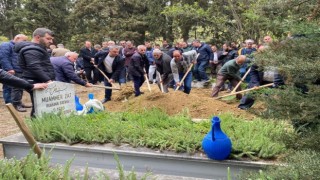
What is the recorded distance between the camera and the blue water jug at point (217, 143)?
3.83 meters

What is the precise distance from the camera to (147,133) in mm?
4719

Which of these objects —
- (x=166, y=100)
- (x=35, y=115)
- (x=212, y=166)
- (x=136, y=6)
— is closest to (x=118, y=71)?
(x=166, y=100)

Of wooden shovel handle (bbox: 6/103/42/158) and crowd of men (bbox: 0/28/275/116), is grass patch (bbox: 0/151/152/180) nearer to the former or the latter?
wooden shovel handle (bbox: 6/103/42/158)

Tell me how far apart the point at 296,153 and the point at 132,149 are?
2.55 m

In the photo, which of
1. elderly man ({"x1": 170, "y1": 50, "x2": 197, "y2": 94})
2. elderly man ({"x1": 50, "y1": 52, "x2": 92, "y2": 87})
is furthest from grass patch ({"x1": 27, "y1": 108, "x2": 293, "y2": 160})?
elderly man ({"x1": 170, "y1": 50, "x2": 197, "y2": 94})

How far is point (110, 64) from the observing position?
9602mm

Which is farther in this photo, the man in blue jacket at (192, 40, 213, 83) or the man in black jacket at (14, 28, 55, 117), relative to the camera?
the man in blue jacket at (192, 40, 213, 83)

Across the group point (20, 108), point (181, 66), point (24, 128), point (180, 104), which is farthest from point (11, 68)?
point (24, 128)

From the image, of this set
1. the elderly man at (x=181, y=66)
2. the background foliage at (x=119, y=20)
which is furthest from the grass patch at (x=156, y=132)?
the background foliage at (x=119, y=20)

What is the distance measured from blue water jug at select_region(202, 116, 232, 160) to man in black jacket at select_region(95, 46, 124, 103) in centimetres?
588

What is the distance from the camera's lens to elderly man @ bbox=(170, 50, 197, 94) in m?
8.94

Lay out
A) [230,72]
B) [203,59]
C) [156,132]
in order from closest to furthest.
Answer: [156,132] → [230,72] → [203,59]

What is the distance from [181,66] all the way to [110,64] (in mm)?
1923

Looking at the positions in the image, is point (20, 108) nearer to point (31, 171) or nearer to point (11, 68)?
point (11, 68)
